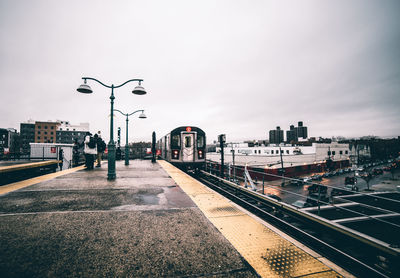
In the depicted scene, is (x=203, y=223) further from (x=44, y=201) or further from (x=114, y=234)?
(x=44, y=201)

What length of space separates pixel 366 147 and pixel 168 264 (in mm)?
116063

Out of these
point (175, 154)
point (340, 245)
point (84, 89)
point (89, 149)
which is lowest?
point (340, 245)

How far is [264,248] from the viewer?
101 inches

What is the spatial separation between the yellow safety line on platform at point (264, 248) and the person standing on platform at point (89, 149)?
9146 millimetres

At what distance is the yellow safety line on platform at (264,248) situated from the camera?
2094 millimetres

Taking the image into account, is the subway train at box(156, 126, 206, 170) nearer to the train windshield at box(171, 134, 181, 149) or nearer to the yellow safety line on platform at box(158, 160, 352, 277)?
the train windshield at box(171, 134, 181, 149)

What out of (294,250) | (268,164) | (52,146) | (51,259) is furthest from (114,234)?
(268,164)

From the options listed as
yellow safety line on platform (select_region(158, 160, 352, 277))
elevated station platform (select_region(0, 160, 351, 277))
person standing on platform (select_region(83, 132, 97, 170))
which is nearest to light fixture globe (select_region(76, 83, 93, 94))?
person standing on platform (select_region(83, 132, 97, 170))

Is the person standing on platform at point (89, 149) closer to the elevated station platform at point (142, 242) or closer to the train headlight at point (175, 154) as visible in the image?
the train headlight at point (175, 154)

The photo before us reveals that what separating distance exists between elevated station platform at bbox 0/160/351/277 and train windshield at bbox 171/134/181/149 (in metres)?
8.66

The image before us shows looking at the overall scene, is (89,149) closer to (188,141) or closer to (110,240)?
(188,141)

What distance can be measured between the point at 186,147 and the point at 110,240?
34.2ft

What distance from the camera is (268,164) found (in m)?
39.1

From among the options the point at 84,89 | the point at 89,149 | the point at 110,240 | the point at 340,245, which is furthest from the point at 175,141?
the point at 340,245
